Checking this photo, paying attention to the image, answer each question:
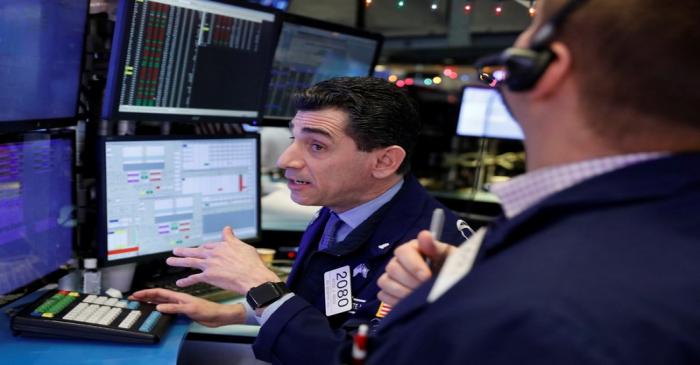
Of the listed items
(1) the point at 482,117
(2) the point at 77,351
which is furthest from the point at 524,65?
(1) the point at 482,117

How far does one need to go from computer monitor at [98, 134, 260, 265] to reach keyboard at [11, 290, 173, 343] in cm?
20

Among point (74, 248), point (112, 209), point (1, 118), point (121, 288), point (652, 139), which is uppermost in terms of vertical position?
point (652, 139)

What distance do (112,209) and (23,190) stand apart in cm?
27

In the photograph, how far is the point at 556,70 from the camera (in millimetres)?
651

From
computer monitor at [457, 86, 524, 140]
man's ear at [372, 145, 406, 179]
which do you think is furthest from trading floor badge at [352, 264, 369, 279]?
computer monitor at [457, 86, 524, 140]

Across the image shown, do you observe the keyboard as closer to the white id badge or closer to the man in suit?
the man in suit

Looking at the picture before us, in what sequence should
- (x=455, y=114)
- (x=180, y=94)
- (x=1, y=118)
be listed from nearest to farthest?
(x=1, y=118)
(x=180, y=94)
(x=455, y=114)

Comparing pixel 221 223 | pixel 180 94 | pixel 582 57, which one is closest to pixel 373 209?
pixel 221 223

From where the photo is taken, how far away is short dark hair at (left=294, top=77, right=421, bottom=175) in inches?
61.3

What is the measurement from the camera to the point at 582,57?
64cm

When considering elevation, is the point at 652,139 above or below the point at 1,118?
above

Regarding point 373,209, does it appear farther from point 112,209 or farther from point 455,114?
point 455,114

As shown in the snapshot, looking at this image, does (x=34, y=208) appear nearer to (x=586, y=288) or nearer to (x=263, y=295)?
(x=263, y=295)

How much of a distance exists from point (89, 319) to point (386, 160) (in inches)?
33.1
